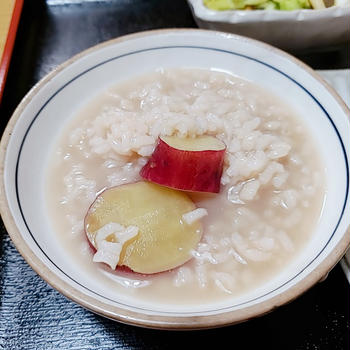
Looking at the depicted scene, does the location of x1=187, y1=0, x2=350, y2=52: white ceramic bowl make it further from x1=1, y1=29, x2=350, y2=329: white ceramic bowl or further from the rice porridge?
the rice porridge

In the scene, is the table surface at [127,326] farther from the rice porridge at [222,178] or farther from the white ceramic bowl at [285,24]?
the white ceramic bowl at [285,24]

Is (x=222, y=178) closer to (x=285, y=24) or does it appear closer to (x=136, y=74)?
(x=136, y=74)

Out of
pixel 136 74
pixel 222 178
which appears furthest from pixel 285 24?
pixel 222 178

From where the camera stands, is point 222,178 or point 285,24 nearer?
point 222,178

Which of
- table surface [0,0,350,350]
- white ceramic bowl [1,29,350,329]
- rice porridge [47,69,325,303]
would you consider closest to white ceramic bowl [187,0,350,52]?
white ceramic bowl [1,29,350,329]

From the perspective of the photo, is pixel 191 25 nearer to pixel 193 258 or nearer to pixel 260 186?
pixel 260 186

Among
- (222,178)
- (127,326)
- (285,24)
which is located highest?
(285,24)

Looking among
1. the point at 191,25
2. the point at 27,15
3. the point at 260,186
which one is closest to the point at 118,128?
the point at 260,186
